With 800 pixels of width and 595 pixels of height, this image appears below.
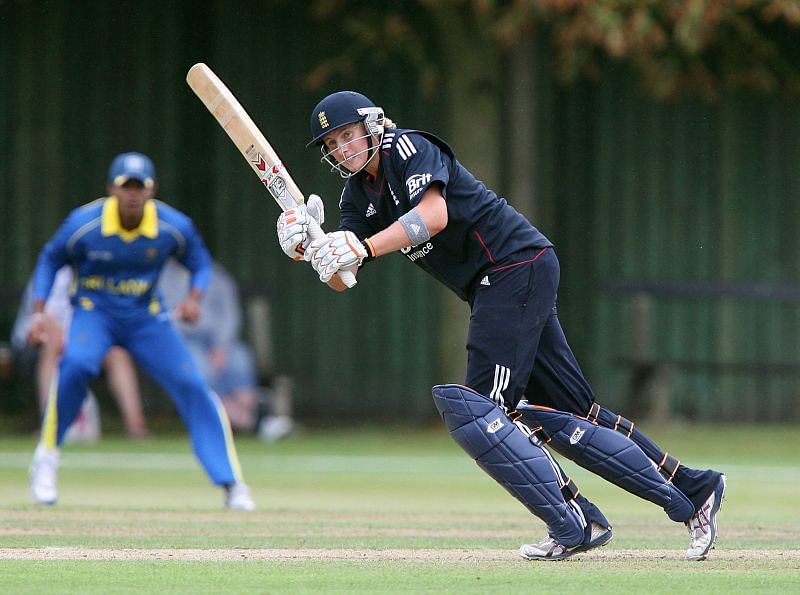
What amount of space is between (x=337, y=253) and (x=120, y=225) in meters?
3.70

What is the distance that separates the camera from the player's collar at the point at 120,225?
31.6 ft

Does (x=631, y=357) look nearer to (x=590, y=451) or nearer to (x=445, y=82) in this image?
(x=445, y=82)

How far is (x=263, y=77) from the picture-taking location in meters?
17.1

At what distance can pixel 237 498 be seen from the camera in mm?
9383

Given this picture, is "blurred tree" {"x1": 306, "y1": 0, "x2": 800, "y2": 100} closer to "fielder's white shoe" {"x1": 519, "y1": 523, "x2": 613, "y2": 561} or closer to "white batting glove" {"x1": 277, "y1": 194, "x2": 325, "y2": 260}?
"white batting glove" {"x1": 277, "y1": 194, "x2": 325, "y2": 260}

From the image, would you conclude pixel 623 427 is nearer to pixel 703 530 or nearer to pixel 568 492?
pixel 568 492

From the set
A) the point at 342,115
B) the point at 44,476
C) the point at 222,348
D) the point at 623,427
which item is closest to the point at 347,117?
the point at 342,115

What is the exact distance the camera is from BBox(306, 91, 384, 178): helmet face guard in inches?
252

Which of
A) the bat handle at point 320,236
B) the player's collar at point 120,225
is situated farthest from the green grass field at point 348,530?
the player's collar at point 120,225

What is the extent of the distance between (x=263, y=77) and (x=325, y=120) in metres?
10.9

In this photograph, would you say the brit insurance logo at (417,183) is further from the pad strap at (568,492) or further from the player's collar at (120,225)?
the player's collar at (120,225)

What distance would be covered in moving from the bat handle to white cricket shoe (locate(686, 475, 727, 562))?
168 cm

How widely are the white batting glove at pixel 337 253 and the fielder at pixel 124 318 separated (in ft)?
10.9

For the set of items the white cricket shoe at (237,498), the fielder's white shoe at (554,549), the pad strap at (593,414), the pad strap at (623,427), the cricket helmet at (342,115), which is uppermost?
the cricket helmet at (342,115)
